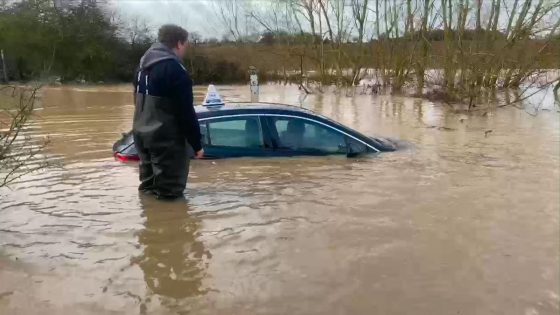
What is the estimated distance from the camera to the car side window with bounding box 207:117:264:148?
24.3 feet

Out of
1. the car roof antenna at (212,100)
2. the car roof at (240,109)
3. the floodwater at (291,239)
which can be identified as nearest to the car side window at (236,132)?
the car roof at (240,109)

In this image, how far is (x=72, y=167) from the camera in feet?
26.5

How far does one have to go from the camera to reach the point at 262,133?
7.64 metres

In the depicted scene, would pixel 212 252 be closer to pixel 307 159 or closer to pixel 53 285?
pixel 53 285

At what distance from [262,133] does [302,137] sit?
22.0 inches

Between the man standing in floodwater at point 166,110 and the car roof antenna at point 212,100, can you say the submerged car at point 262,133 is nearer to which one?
the car roof antenna at point 212,100

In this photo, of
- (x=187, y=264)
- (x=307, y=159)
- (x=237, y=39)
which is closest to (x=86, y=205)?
(x=187, y=264)

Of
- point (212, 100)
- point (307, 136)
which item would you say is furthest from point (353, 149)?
point (212, 100)

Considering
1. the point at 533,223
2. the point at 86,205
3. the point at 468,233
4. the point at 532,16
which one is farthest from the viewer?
the point at 532,16

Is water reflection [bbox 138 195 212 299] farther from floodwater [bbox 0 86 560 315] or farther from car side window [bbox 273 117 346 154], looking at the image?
car side window [bbox 273 117 346 154]

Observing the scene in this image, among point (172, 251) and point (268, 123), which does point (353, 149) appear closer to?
point (268, 123)

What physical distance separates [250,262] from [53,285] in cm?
141

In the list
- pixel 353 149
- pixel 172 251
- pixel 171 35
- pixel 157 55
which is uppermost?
pixel 171 35

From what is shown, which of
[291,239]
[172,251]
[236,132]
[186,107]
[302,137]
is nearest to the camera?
[172,251]
